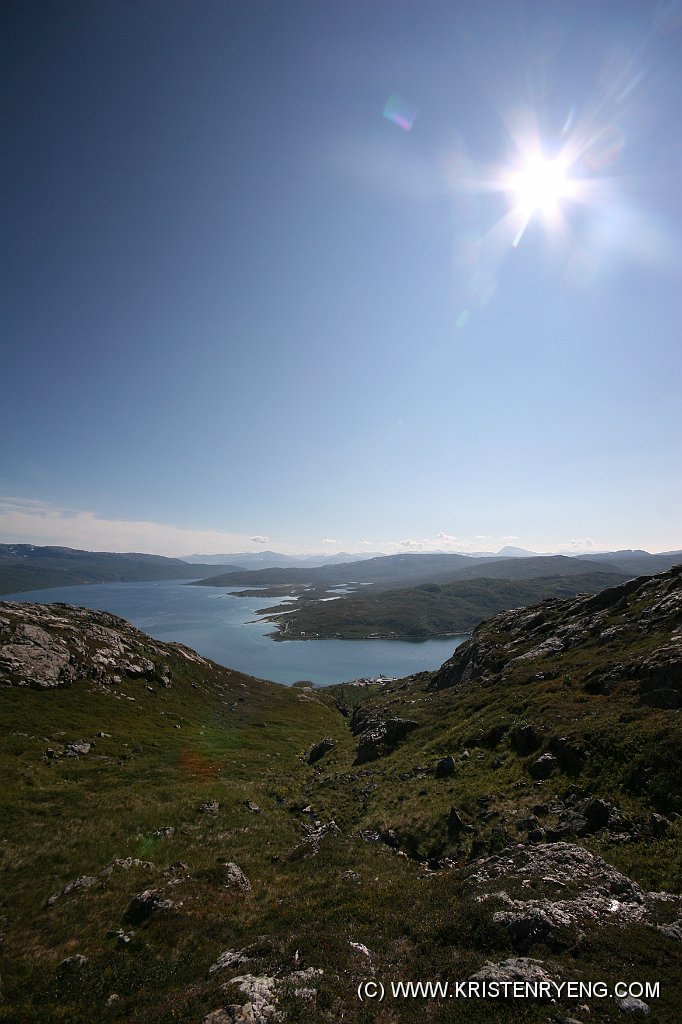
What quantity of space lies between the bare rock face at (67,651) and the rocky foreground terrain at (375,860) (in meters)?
8.28

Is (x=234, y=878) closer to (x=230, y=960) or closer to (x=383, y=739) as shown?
(x=230, y=960)

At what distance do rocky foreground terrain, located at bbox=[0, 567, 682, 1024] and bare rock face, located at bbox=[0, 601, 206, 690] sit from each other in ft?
27.2

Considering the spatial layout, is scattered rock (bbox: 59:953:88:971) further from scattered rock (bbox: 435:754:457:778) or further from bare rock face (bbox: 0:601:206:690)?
bare rock face (bbox: 0:601:206:690)

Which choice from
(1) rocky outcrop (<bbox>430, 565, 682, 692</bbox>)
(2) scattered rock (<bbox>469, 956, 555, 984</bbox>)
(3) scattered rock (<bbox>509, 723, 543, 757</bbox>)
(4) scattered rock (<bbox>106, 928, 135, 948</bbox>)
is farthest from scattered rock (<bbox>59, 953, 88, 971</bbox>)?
(1) rocky outcrop (<bbox>430, 565, 682, 692</bbox>)

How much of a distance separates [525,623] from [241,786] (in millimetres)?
56751

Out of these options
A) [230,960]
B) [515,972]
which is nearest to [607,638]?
[515,972]

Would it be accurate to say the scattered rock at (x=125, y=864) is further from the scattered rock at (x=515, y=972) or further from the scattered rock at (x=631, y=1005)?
the scattered rock at (x=631, y=1005)

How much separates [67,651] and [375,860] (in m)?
65.1

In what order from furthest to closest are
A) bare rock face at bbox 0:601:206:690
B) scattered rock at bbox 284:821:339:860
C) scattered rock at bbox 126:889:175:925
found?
bare rock face at bbox 0:601:206:690
scattered rock at bbox 284:821:339:860
scattered rock at bbox 126:889:175:925

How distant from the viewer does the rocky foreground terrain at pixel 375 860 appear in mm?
10648

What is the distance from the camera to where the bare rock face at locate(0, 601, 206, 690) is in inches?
2245

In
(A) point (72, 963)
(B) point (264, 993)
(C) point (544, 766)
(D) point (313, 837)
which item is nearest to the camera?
(B) point (264, 993)

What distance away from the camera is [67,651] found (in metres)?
64.6

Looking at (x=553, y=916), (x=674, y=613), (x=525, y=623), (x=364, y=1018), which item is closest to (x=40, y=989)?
(x=364, y=1018)
